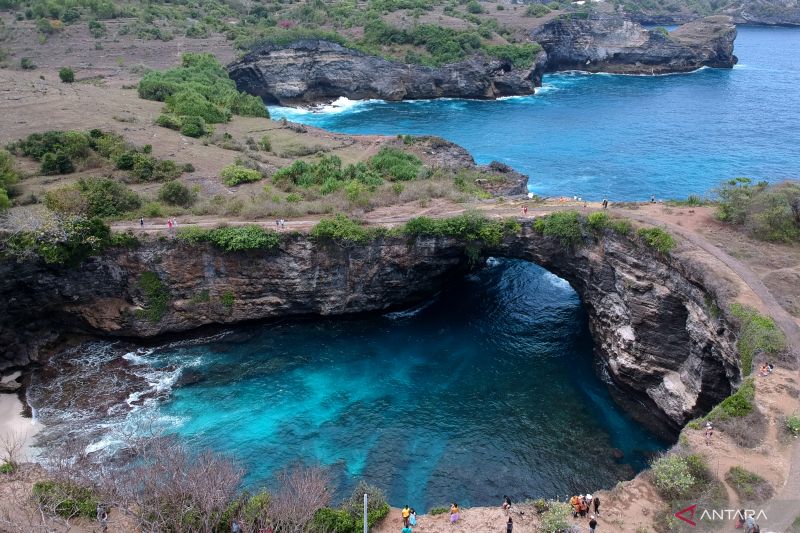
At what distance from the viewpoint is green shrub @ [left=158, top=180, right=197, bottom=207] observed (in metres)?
46.4

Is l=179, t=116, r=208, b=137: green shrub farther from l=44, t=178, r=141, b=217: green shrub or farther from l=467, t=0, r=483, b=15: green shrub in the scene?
l=467, t=0, r=483, b=15: green shrub

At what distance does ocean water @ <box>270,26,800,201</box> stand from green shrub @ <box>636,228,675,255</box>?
Answer: 2665 cm

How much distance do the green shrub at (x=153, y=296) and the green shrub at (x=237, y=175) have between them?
50.5 feet

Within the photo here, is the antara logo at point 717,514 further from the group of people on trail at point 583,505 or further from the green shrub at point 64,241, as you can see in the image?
the green shrub at point 64,241

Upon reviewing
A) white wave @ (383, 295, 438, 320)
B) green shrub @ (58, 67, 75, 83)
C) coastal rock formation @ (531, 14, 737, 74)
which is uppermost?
coastal rock formation @ (531, 14, 737, 74)

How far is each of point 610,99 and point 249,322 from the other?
84562mm

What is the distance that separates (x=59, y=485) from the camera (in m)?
25.5

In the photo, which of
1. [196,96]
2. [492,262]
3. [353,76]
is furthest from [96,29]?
[492,262]

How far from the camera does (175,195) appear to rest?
153 feet

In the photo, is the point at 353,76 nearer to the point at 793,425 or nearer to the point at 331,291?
the point at 331,291

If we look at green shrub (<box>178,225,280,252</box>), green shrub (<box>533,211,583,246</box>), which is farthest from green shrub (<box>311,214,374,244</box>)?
green shrub (<box>533,211,583,246</box>)

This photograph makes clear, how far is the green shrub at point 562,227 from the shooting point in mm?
39438

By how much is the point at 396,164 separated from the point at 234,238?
25.3 meters

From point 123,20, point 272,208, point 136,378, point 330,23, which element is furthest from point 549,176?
point 123,20
